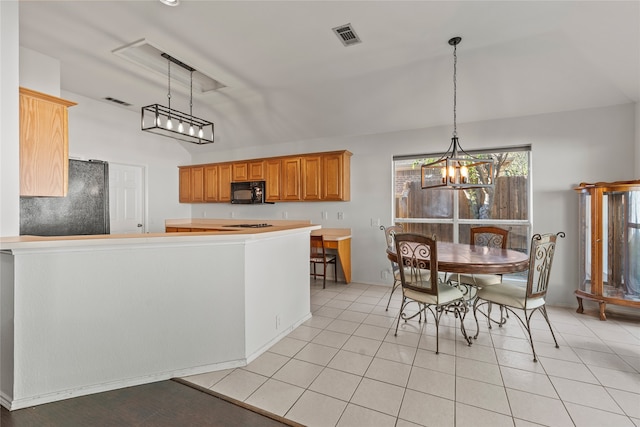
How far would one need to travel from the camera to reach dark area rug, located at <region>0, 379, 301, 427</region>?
63.2 inches

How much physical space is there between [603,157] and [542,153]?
591mm

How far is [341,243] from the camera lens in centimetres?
449

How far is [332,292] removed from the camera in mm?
4211

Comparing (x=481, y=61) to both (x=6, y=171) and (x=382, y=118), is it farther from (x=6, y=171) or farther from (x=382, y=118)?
(x=6, y=171)

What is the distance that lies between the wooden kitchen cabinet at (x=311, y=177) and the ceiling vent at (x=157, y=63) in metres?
1.73

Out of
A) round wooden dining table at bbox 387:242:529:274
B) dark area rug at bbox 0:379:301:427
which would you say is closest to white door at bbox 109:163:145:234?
dark area rug at bbox 0:379:301:427

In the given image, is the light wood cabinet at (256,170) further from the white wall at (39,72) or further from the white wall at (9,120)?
the white wall at (9,120)

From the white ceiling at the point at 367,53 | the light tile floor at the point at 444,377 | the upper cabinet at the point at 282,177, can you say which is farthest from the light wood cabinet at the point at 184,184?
the light tile floor at the point at 444,377

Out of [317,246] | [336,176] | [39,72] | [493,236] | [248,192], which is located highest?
[39,72]

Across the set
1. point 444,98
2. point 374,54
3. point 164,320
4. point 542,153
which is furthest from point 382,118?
point 164,320

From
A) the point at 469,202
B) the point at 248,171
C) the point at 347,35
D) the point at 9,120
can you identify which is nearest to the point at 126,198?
the point at 248,171

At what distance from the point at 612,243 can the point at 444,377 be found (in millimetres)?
2623

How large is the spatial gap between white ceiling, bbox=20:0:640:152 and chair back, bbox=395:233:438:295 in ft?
6.29

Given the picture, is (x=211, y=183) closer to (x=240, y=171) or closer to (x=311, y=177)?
(x=240, y=171)
